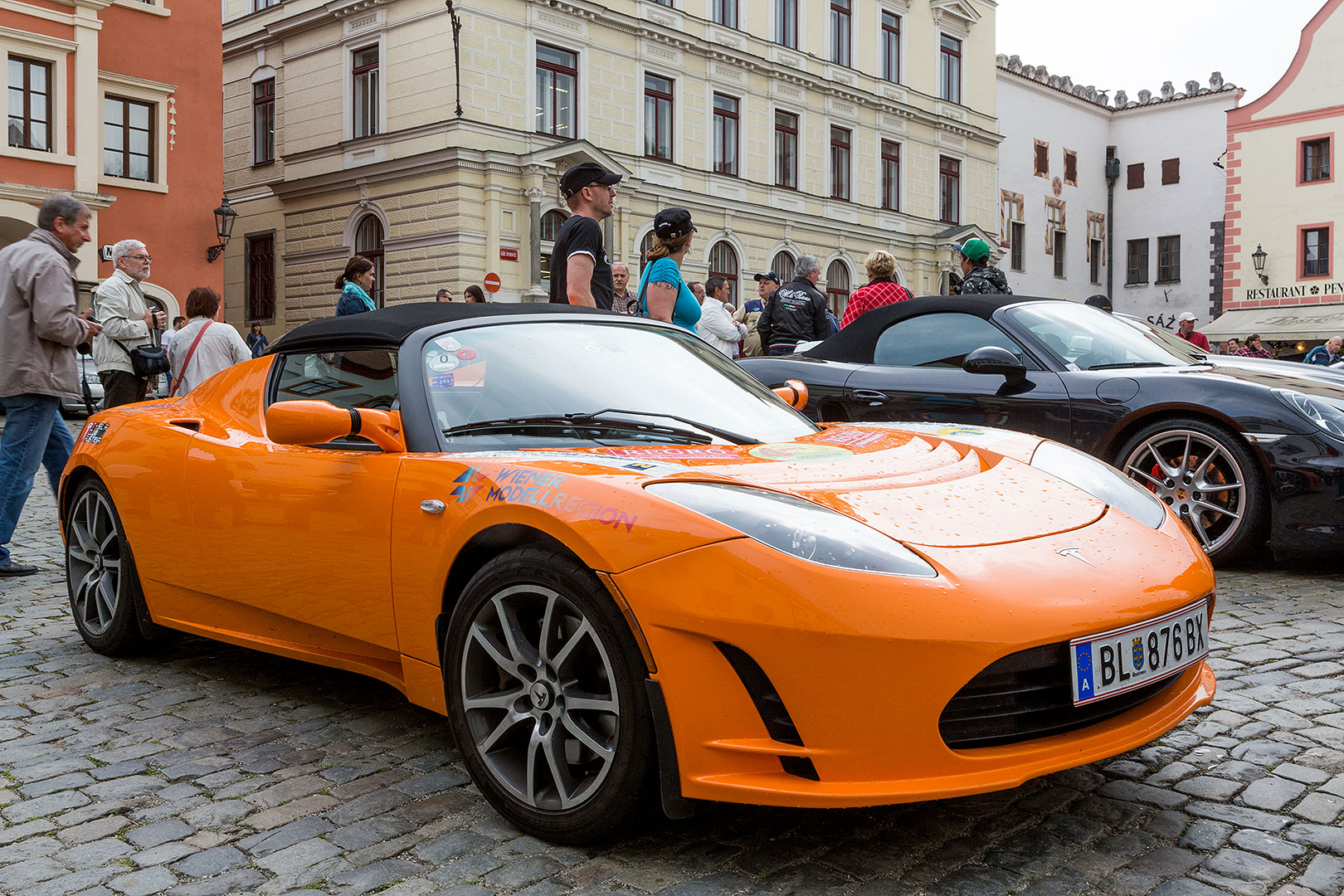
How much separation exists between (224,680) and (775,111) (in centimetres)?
2732

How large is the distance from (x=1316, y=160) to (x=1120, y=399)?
3586 centimetres

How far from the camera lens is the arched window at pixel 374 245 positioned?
25188mm

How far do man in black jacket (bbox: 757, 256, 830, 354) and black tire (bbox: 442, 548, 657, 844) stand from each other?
6751mm

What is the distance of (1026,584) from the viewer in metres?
2.47

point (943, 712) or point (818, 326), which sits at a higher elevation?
point (818, 326)

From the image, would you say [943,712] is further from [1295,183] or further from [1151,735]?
[1295,183]

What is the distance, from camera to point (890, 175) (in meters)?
33.0

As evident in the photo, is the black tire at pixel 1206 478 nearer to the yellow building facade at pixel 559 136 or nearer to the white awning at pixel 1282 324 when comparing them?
the yellow building facade at pixel 559 136

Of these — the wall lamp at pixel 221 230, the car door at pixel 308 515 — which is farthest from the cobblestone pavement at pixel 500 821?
the wall lamp at pixel 221 230

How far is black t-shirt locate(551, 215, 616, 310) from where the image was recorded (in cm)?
583

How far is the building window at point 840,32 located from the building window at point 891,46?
155 centimetres

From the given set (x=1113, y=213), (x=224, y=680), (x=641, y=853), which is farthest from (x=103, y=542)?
(x=1113, y=213)

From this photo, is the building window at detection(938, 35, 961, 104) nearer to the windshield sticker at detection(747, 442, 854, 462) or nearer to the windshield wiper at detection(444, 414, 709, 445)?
the windshield sticker at detection(747, 442, 854, 462)

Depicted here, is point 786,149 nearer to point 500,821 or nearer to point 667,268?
point 667,268
